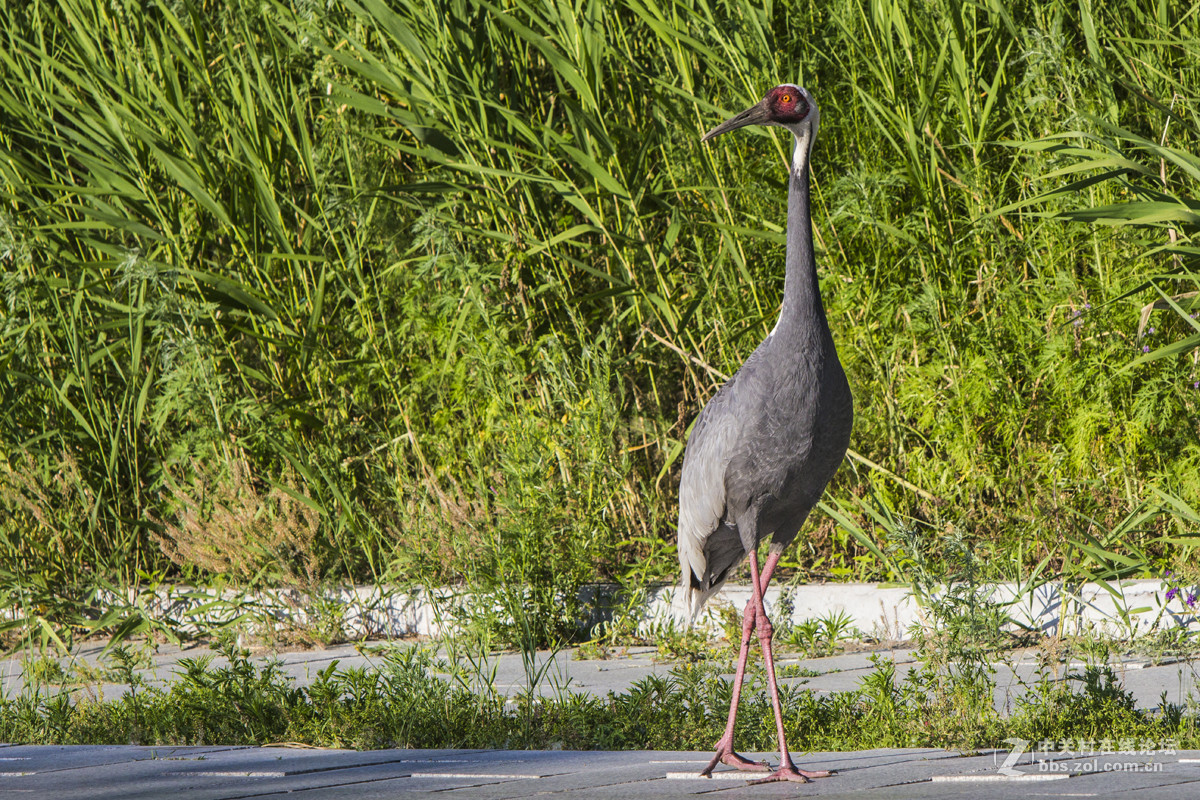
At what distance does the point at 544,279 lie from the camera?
6.62 meters

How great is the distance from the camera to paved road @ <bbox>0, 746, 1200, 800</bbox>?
2.92m

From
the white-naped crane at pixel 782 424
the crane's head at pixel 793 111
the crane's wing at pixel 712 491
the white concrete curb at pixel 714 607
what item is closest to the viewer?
the white-naped crane at pixel 782 424

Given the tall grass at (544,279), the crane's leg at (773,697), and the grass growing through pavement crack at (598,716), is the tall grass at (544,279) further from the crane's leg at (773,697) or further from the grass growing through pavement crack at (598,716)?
the grass growing through pavement crack at (598,716)

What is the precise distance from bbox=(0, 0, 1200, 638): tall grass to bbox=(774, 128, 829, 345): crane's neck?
1342mm

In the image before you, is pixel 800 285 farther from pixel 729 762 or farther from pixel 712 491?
pixel 729 762

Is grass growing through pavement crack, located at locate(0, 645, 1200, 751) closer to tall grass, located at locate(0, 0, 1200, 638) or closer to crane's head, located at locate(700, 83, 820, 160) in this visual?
tall grass, located at locate(0, 0, 1200, 638)

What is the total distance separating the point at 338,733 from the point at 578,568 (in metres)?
1.93

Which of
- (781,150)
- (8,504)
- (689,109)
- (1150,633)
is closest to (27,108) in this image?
(8,504)

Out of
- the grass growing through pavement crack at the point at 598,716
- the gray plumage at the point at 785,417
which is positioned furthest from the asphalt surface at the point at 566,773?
the gray plumage at the point at 785,417

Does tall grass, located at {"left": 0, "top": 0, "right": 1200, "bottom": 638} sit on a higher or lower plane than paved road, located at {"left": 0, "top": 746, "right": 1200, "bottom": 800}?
higher

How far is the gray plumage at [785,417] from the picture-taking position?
156 inches

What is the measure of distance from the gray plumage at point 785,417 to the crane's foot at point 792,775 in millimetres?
1007

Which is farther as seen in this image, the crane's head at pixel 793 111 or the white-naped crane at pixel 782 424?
the crane's head at pixel 793 111

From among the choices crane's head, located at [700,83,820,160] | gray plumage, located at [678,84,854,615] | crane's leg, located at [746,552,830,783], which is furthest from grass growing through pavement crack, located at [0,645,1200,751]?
crane's head, located at [700,83,820,160]
